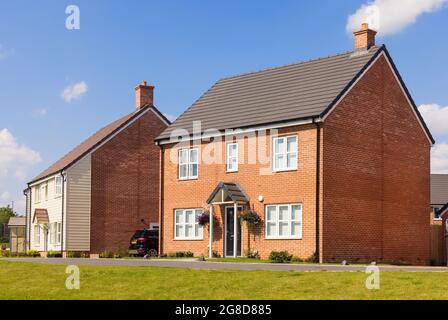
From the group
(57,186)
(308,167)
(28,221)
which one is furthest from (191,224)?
(28,221)

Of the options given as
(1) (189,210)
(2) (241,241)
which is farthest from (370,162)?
(1) (189,210)

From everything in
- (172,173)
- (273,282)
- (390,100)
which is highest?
(390,100)

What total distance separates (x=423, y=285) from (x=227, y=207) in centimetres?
2037

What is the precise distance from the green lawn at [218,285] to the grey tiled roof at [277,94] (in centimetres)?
1453

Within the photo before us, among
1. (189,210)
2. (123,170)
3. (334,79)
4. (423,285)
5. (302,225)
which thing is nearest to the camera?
(423,285)

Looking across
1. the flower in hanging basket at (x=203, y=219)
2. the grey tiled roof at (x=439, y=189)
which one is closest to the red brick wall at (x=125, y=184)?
the flower in hanging basket at (x=203, y=219)

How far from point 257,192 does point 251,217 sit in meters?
1.24

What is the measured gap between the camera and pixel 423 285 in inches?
714

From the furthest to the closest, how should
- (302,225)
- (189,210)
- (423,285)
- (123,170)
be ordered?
(123,170) → (189,210) → (302,225) → (423,285)

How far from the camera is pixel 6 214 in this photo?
406ft

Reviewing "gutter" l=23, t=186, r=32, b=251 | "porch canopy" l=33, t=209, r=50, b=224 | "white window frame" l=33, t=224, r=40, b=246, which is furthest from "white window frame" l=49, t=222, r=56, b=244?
"gutter" l=23, t=186, r=32, b=251

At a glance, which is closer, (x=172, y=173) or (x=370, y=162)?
(x=370, y=162)

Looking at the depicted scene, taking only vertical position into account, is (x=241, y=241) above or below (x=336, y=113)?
below

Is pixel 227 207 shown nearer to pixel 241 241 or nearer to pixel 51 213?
pixel 241 241
